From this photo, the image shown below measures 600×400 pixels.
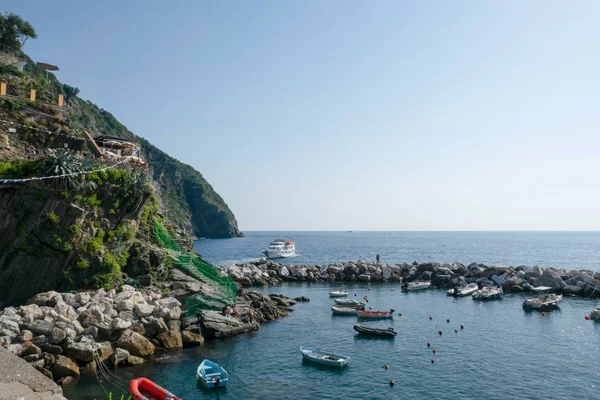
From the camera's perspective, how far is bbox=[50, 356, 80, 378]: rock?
26609 mm

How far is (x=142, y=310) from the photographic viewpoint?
1337 inches

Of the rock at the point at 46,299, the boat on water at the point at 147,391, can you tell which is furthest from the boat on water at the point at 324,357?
the rock at the point at 46,299

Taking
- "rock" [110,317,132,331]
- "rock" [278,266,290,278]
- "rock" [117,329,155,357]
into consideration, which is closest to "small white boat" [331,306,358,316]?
"rock" [117,329,155,357]

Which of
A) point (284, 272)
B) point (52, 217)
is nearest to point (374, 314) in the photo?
point (284, 272)

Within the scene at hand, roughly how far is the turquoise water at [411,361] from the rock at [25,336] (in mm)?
4967

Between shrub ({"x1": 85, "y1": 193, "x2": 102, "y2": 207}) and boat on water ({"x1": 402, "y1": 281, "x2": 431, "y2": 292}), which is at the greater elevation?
shrub ({"x1": 85, "y1": 193, "x2": 102, "y2": 207})

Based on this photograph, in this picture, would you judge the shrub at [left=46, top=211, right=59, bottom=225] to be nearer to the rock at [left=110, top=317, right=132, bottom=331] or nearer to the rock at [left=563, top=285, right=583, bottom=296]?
the rock at [left=110, top=317, right=132, bottom=331]

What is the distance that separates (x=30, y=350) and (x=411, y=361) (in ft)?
90.4

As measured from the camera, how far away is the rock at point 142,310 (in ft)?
111

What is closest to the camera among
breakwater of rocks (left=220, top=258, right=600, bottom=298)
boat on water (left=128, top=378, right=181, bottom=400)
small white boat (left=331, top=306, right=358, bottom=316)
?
boat on water (left=128, top=378, right=181, bottom=400)

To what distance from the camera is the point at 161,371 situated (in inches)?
1128

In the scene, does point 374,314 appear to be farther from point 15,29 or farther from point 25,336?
point 15,29

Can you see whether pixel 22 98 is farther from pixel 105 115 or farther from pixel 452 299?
pixel 105 115

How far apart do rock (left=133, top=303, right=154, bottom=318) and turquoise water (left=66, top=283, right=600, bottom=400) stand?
13.6 ft
